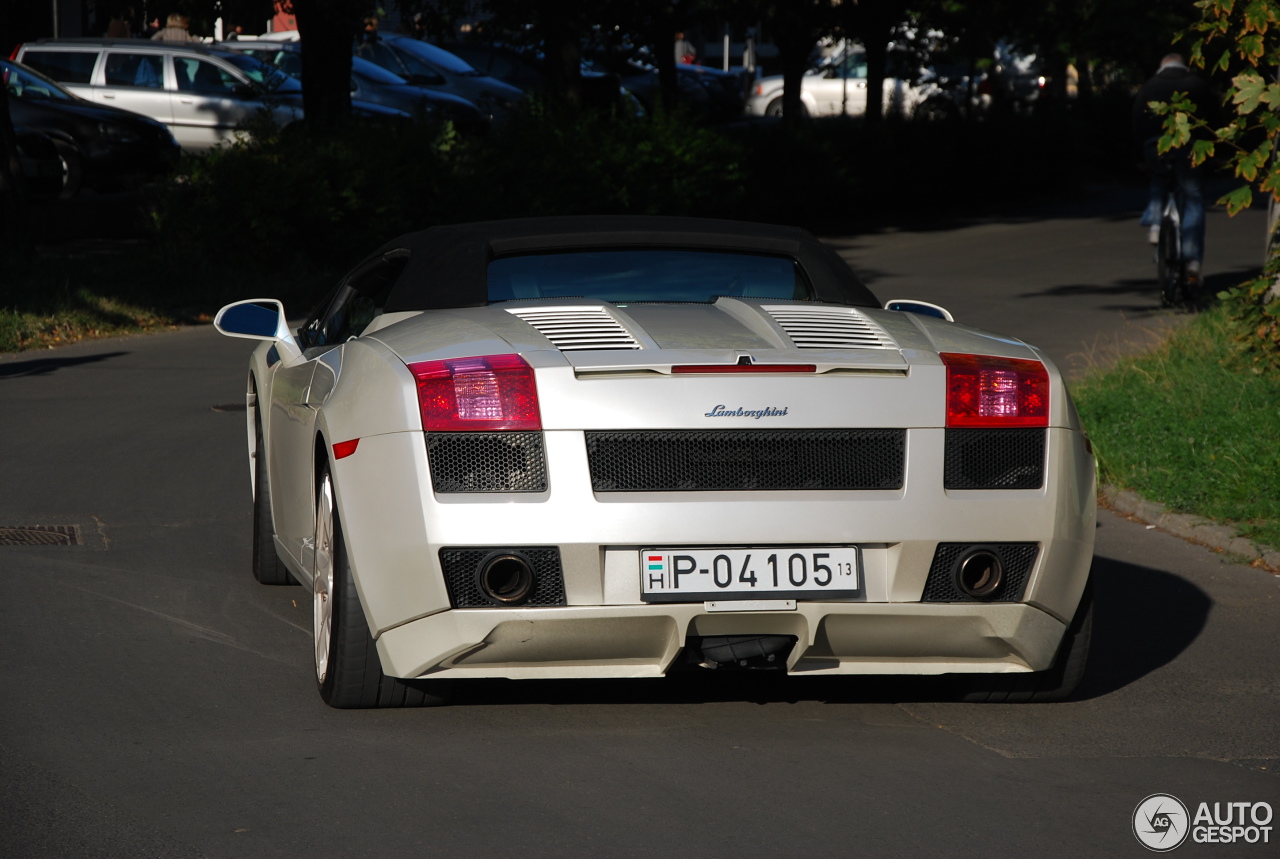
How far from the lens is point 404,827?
3.92 metres

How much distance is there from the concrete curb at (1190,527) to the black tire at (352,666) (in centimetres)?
393

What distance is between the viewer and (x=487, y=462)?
14.3 feet

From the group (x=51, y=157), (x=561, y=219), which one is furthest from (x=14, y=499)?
(x=51, y=157)

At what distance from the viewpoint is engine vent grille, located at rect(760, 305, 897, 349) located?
464cm

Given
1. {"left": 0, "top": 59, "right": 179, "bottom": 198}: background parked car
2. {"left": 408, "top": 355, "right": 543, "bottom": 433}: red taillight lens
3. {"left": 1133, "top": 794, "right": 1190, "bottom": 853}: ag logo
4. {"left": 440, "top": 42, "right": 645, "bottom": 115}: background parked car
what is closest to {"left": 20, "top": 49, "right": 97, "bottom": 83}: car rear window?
{"left": 0, "top": 59, "right": 179, "bottom": 198}: background parked car

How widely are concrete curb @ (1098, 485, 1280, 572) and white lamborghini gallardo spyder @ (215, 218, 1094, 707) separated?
281 cm

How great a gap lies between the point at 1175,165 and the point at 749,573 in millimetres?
11633

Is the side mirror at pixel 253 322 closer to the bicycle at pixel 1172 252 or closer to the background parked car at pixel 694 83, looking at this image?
the bicycle at pixel 1172 252

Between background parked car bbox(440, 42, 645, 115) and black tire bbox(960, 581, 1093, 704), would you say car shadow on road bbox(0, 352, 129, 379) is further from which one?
background parked car bbox(440, 42, 645, 115)

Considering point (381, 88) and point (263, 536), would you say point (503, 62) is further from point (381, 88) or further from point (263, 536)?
point (263, 536)

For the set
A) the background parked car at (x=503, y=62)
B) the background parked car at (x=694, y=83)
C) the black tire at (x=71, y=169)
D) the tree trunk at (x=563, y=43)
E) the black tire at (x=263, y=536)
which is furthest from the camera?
the background parked car at (x=694, y=83)

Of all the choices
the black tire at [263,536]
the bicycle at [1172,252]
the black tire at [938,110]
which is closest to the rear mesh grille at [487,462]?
the black tire at [263,536]

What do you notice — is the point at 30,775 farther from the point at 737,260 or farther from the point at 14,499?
the point at 14,499

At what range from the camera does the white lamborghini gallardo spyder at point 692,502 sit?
171 inches
